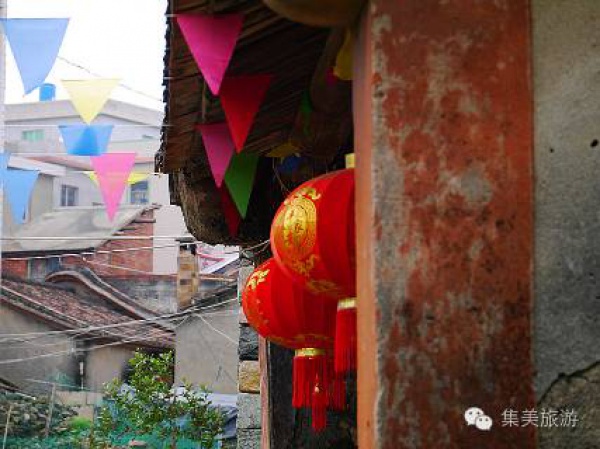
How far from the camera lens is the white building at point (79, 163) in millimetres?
32750

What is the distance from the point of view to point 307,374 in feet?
16.9

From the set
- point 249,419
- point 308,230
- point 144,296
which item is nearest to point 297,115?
point 308,230

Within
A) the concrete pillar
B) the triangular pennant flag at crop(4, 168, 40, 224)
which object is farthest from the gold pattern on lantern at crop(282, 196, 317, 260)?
the concrete pillar

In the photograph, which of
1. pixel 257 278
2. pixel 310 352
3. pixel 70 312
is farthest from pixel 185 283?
pixel 310 352

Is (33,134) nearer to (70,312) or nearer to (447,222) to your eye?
(70,312)

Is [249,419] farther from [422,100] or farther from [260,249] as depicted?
[422,100]

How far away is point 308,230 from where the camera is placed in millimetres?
4191

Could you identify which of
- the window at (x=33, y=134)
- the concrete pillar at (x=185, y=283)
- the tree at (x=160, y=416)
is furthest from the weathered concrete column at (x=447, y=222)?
the window at (x=33, y=134)

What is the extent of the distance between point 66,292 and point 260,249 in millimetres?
17730

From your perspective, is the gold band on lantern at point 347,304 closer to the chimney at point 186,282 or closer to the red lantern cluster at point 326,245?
the red lantern cluster at point 326,245

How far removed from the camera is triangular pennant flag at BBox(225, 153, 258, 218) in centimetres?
587

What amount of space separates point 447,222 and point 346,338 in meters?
0.90

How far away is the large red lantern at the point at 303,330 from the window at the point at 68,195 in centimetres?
3267

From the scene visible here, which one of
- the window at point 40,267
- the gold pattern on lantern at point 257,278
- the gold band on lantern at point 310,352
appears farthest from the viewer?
the window at point 40,267
